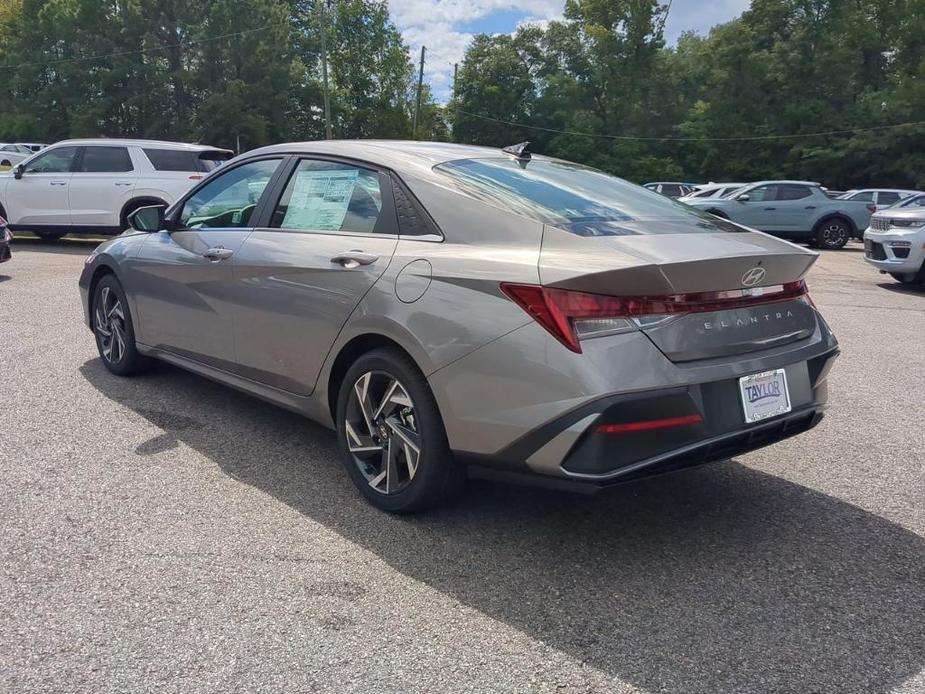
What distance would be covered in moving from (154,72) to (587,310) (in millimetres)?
56381

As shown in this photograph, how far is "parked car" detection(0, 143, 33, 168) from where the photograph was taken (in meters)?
32.2

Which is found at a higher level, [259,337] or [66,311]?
[259,337]

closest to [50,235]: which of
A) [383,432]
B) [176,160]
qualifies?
[176,160]

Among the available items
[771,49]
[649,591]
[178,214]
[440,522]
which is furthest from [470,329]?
[771,49]

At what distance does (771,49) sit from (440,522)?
2251 inches

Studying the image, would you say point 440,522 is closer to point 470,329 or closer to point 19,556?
point 470,329

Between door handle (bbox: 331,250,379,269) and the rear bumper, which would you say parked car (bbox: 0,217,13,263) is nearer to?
door handle (bbox: 331,250,379,269)

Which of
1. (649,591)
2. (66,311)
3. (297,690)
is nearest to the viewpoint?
(297,690)

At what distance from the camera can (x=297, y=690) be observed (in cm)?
227

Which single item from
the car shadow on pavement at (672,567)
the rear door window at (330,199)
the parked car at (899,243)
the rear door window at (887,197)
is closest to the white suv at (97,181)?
the rear door window at (330,199)

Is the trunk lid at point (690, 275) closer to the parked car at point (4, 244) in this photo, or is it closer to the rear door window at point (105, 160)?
the parked car at point (4, 244)

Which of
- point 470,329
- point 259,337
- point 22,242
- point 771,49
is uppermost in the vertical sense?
point 771,49

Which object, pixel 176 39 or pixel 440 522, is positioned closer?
pixel 440 522

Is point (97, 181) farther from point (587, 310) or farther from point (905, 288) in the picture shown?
point (905, 288)
